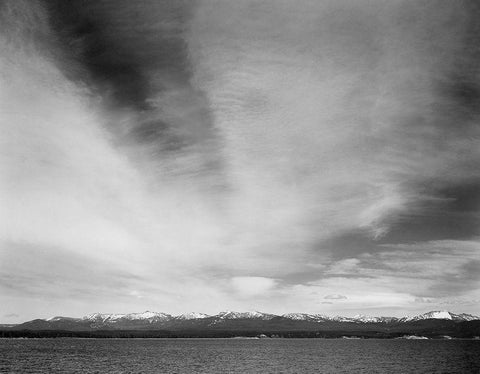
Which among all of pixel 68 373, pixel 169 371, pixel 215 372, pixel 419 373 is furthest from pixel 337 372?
pixel 68 373

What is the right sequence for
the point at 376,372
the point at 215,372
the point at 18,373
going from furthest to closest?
the point at 376,372 < the point at 215,372 < the point at 18,373

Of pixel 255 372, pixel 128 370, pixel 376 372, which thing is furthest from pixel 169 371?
pixel 376 372

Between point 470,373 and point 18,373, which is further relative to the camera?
point 470,373

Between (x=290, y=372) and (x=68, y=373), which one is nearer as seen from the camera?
(x=68, y=373)

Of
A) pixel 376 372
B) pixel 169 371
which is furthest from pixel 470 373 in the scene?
pixel 169 371

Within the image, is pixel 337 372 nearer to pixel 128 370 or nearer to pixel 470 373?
pixel 470 373

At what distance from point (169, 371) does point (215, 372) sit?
11406mm

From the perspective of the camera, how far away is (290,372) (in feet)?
313

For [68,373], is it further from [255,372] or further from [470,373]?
[470,373]

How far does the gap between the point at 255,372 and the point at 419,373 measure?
42.1 metres

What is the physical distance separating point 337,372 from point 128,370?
175 feet

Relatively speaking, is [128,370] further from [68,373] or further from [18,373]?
[18,373]

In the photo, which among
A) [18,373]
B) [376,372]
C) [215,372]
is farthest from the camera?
[376,372]

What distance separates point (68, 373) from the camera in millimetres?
85438
